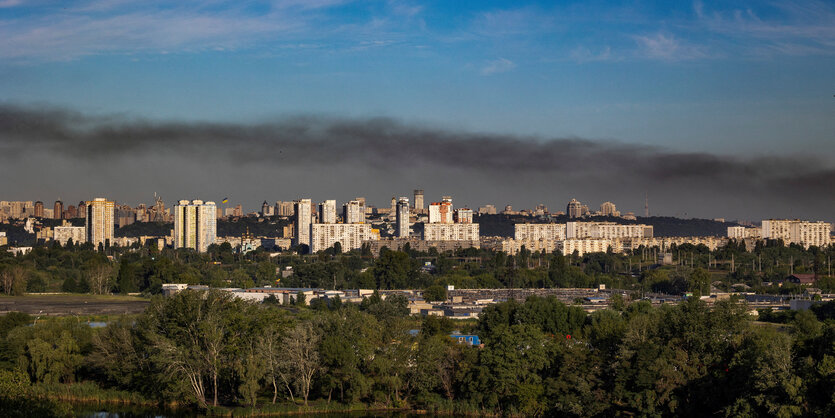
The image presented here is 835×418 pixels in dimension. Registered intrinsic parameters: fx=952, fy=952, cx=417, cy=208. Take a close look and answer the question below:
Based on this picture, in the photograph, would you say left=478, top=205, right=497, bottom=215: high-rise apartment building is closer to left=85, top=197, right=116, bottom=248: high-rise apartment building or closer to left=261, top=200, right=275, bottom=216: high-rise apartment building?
left=261, top=200, right=275, bottom=216: high-rise apartment building

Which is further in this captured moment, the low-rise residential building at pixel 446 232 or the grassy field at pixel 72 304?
the low-rise residential building at pixel 446 232

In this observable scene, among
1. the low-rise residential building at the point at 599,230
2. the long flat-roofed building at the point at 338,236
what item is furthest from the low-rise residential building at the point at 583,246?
the low-rise residential building at the point at 599,230

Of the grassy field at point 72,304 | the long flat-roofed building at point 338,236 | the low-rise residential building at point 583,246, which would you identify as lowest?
the grassy field at point 72,304

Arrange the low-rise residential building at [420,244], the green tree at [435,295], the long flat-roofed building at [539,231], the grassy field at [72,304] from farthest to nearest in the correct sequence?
the long flat-roofed building at [539,231]
the low-rise residential building at [420,244]
the green tree at [435,295]
the grassy field at [72,304]

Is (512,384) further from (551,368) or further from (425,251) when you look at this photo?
(425,251)

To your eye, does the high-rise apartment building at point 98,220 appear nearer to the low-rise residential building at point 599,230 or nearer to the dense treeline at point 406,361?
the low-rise residential building at point 599,230

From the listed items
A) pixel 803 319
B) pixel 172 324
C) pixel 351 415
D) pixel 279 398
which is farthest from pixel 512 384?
pixel 803 319
